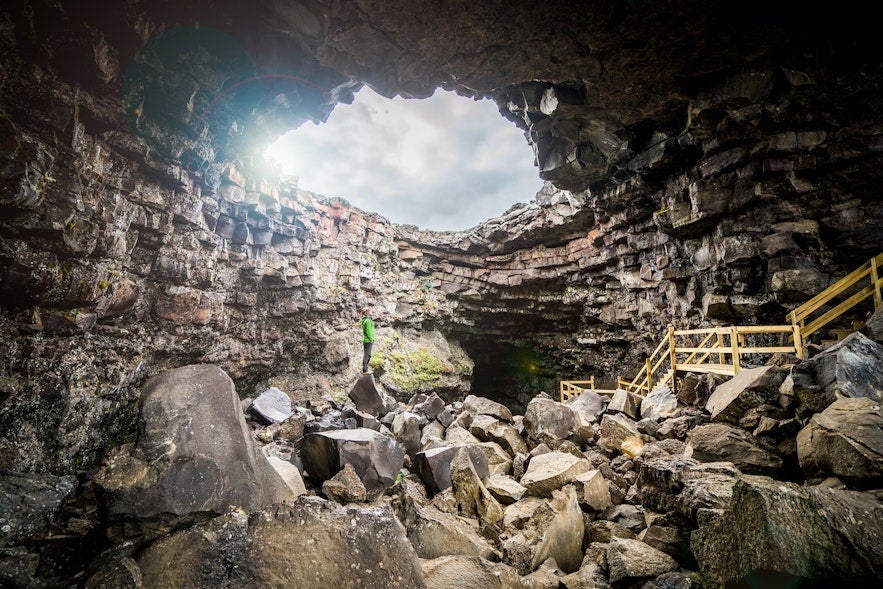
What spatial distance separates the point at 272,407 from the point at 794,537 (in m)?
8.07

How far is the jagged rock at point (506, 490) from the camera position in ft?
13.8

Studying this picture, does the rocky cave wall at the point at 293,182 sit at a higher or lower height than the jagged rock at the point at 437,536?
higher

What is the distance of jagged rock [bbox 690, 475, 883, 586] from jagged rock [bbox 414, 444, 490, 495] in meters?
2.80

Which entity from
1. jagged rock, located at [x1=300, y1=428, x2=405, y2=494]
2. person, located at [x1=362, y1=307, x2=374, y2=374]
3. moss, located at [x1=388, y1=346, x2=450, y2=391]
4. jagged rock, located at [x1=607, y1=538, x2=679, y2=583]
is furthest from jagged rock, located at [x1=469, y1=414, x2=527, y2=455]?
moss, located at [x1=388, y1=346, x2=450, y2=391]

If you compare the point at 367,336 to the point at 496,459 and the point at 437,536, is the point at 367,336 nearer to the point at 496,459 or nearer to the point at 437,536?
the point at 496,459

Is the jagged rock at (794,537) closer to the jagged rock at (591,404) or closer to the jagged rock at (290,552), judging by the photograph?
the jagged rock at (290,552)

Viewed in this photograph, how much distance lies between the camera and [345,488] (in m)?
3.86

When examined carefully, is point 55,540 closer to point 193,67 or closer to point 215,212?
point 193,67

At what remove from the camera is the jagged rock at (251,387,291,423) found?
6789 millimetres

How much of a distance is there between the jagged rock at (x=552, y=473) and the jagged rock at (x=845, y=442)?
2154 mm

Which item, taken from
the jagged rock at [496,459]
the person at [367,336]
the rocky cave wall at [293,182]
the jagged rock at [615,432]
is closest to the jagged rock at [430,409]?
the jagged rock at [496,459]

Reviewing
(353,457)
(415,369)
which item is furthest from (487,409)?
(415,369)

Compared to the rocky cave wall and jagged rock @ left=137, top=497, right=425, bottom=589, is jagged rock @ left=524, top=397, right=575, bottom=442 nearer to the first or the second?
jagged rock @ left=137, top=497, right=425, bottom=589

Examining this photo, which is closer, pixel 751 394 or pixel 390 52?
pixel 751 394
